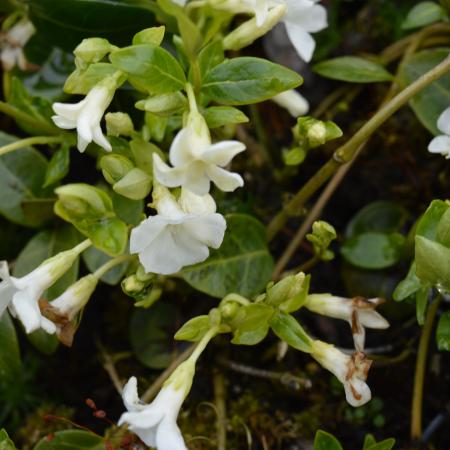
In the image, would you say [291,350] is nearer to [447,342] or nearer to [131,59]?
[447,342]

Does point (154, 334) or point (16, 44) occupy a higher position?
point (16, 44)

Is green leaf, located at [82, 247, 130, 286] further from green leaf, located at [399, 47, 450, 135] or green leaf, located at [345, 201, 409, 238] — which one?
green leaf, located at [399, 47, 450, 135]

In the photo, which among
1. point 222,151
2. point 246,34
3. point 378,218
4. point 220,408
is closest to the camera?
Result: point 222,151

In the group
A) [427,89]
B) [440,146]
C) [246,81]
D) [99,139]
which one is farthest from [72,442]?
[427,89]

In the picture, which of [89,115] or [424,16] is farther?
[424,16]

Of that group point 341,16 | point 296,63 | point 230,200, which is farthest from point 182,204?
point 341,16

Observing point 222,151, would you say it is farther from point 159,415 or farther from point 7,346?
point 7,346

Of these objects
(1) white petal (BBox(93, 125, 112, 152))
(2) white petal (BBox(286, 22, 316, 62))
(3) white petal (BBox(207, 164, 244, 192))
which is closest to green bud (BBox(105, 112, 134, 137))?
(1) white petal (BBox(93, 125, 112, 152))
